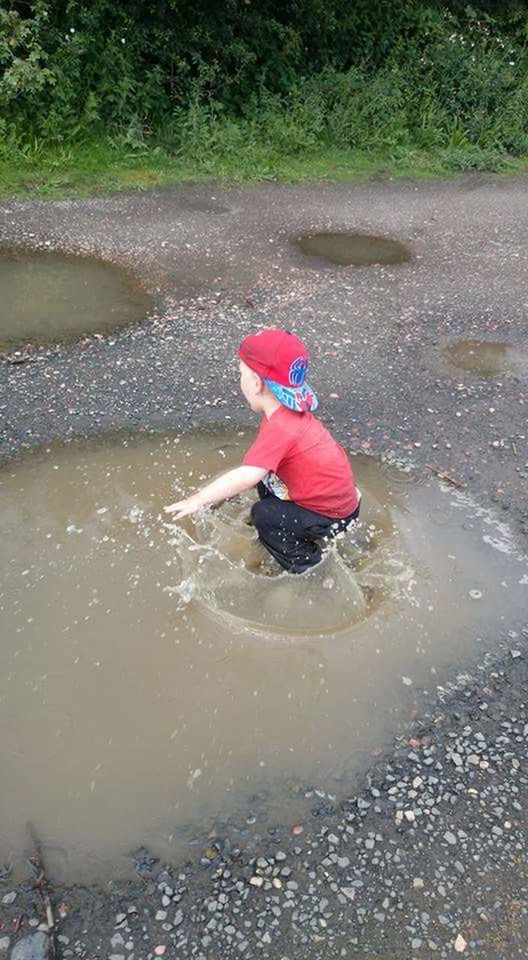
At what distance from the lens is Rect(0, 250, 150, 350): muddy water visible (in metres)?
5.68

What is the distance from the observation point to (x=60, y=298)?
20.0 ft

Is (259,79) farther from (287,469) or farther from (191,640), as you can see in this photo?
(191,640)

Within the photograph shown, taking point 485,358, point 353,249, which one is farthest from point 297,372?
point 353,249

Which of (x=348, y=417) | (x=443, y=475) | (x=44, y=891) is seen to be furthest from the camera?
(x=348, y=417)

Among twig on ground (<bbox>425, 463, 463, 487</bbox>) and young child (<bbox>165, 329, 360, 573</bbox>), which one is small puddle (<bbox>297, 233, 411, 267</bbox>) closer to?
twig on ground (<bbox>425, 463, 463, 487</bbox>)

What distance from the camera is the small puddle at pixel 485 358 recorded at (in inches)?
219

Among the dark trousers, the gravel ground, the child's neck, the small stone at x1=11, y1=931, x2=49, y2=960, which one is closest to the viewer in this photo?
the small stone at x1=11, y1=931, x2=49, y2=960

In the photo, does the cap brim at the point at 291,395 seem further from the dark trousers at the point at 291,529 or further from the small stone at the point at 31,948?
the small stone at the point at 31,948

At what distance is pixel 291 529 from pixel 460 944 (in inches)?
70.2

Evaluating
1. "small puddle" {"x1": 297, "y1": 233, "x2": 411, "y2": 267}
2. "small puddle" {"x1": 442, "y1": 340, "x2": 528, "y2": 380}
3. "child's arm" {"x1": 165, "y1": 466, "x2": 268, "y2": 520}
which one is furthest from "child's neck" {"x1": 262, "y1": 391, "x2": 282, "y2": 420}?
"small puddle" {"x1": 297, "y1": 233, "x2": 411, "y2": 267}

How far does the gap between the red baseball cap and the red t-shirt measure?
0.12 meters

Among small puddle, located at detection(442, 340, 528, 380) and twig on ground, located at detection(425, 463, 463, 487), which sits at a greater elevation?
small puddle, located at detection(442, 340, 528, 380)

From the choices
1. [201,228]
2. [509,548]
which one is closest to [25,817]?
[509,548]

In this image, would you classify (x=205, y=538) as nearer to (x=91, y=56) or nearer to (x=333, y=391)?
(x=333, y=391)
